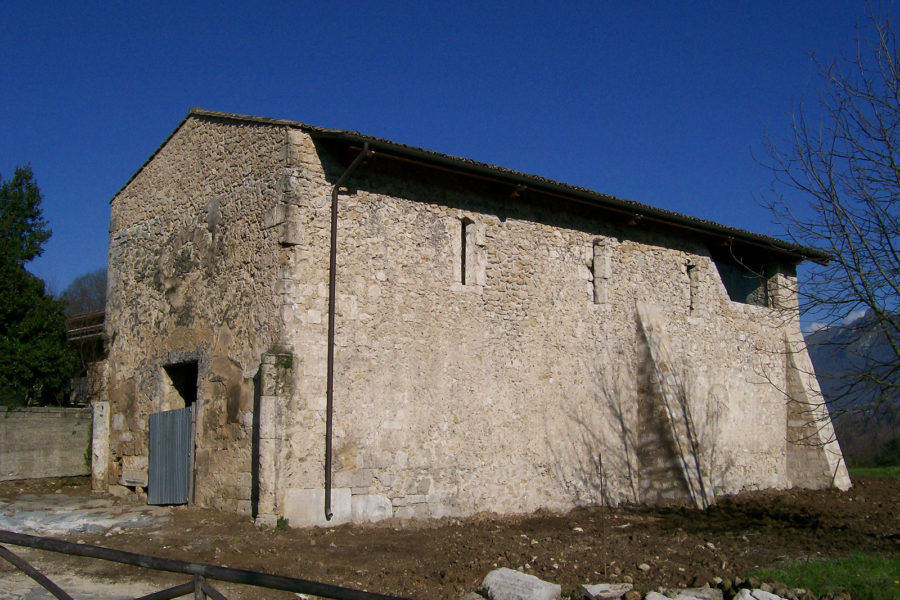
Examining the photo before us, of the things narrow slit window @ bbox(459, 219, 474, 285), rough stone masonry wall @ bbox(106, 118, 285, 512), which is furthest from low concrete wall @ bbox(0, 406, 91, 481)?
narrow slit window @ bbox(459, 219, 474, 285)

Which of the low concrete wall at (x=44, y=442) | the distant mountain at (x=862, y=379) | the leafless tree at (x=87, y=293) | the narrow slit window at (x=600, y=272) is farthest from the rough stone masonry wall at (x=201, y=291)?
the leafless tree at (x=87, y=293)

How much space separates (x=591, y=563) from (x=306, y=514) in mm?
3500

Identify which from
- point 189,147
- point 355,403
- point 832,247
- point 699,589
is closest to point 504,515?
point 355,403

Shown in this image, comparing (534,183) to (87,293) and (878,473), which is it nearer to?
(878,473)

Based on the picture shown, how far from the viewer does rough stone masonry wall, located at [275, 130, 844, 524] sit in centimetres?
1015

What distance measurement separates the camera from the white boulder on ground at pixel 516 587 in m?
6.90

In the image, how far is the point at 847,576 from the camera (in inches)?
308

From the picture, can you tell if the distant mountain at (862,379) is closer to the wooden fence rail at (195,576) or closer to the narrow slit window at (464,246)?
the narrow slit window at (464,246)

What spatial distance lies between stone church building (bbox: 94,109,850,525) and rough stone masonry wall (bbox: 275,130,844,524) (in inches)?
1.3

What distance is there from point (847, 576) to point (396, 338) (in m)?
6.02

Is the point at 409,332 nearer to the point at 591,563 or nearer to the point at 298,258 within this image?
the point at 298,258

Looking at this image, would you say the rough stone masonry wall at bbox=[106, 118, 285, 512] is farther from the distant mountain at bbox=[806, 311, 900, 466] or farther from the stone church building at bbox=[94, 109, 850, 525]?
the distant mountain at bbox=[806, 311, 900, 466]

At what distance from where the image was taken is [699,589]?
7.42 metres

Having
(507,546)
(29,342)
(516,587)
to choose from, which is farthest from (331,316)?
(29,342)
